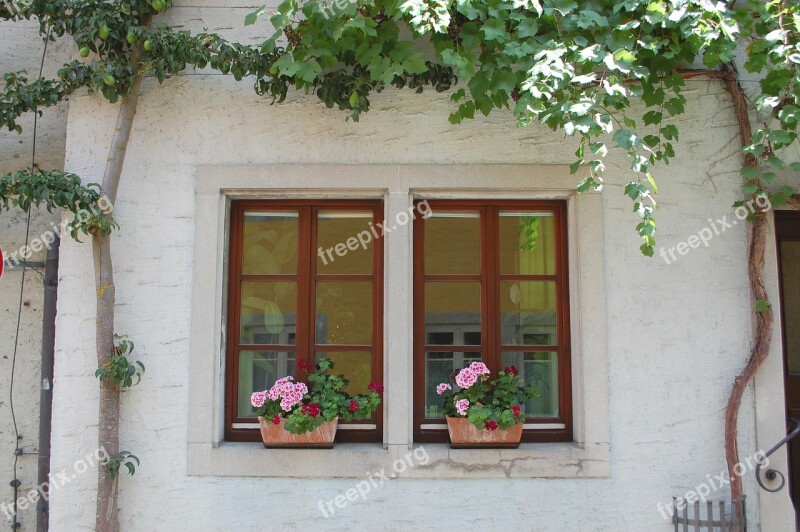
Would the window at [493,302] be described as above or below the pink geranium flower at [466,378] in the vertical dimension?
above

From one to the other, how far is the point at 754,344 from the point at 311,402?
8.51 feet

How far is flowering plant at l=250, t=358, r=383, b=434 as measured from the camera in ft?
12.8

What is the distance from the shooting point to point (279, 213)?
4379 mm

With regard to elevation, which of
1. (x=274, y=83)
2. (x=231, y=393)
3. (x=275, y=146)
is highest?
(x=274, y=83)

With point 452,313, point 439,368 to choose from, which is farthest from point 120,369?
point 452,313

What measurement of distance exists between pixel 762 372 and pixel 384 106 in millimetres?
2706

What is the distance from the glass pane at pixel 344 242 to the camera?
434 cm

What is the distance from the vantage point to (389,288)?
410 centimetres

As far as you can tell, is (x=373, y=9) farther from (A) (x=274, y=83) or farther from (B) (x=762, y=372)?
(B) (x=762, y=372)

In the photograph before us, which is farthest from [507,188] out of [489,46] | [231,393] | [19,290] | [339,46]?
[19,290]

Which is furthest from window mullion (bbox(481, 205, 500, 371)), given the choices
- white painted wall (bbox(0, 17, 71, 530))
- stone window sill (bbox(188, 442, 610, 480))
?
white painted wall (bbox(0, 17, 71, 530))

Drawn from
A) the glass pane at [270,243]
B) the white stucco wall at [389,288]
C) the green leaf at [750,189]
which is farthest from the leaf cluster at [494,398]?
the green leaf at [750,189]

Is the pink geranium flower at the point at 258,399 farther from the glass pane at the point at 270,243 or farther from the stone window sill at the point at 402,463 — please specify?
the glass pane at the point at 270,243

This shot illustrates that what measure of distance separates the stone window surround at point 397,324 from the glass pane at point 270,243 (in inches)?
5.9
